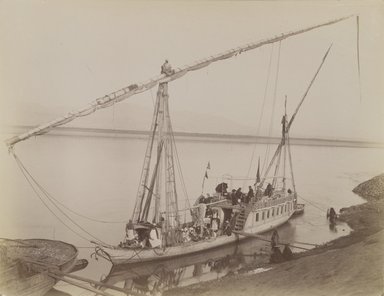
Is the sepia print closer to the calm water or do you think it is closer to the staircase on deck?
the calm water

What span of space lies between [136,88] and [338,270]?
1.96 meters

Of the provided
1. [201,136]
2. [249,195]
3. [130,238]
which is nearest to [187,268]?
[130,238]

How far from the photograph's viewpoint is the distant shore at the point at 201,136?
136 inches

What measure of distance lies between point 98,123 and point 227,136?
0.95 meters

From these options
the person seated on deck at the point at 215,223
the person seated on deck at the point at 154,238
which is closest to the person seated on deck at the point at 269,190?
the person seated on deck at the point at 215,223

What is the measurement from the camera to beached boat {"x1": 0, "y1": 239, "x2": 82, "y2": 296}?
3.47m

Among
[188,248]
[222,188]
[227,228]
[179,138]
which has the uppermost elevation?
[179,138]

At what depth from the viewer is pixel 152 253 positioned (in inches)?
142

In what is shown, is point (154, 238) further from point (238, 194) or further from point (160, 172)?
point (238, 194)

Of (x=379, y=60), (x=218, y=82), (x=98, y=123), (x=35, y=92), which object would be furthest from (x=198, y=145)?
(x=379, y=60)

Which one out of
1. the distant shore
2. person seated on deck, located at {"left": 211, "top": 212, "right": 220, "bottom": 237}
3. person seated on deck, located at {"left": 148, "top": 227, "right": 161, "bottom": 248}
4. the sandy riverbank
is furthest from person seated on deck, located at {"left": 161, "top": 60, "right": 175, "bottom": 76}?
the sandy riverbank

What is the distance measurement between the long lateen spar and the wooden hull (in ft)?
3.09

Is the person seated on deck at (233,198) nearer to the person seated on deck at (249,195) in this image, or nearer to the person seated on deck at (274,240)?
the person seated on deck at (249,195)

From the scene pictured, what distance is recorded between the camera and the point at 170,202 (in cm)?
367
